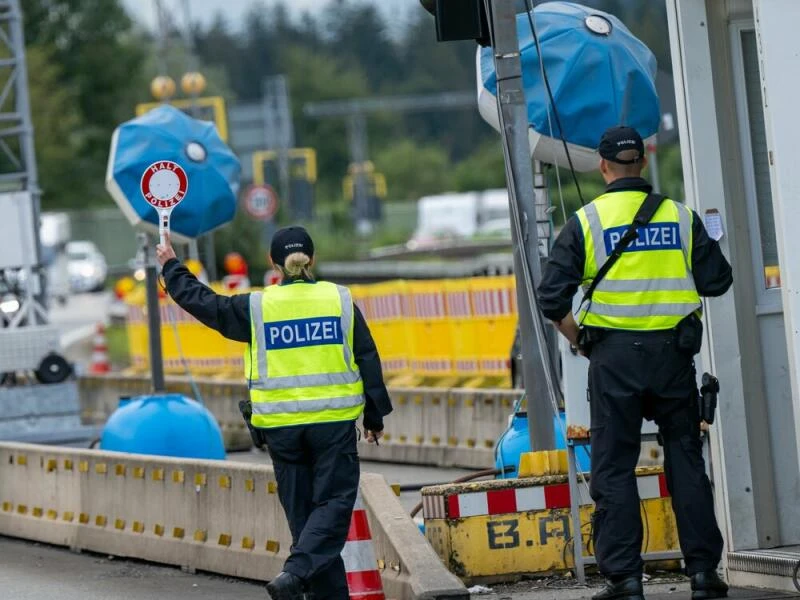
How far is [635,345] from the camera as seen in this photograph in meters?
7.97

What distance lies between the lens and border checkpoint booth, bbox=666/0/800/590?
877 centimetres

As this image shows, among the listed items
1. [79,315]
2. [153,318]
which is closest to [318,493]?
[153,318]

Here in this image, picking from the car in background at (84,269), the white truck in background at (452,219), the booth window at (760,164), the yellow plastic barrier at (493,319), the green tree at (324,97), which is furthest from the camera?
the green tree at (324,97)

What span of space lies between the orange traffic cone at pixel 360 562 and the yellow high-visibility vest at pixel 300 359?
1.82ft

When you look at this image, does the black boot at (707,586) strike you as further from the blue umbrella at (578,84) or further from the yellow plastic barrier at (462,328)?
the yellow plastic barrier at (462,328)

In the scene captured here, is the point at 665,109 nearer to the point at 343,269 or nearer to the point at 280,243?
the point at 280,243

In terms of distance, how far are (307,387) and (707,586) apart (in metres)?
1.92

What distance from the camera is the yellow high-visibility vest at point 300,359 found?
839 cm

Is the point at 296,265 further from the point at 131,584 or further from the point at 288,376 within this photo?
the point at 131,584

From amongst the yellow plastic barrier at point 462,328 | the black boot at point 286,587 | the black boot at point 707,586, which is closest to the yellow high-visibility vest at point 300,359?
the black boot at point 286,587

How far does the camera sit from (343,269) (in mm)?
54156

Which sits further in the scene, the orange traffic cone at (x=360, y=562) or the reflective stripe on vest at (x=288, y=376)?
the orange traffic cone at (x=360, y=562)

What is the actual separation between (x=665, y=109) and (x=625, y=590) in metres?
9.02

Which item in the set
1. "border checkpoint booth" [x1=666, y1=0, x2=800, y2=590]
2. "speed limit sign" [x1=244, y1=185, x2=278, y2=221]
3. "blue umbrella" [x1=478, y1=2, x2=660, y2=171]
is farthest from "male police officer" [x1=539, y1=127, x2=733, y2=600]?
"speed limit sign" [x1=244, y1=185, x2=278, y2=221]
